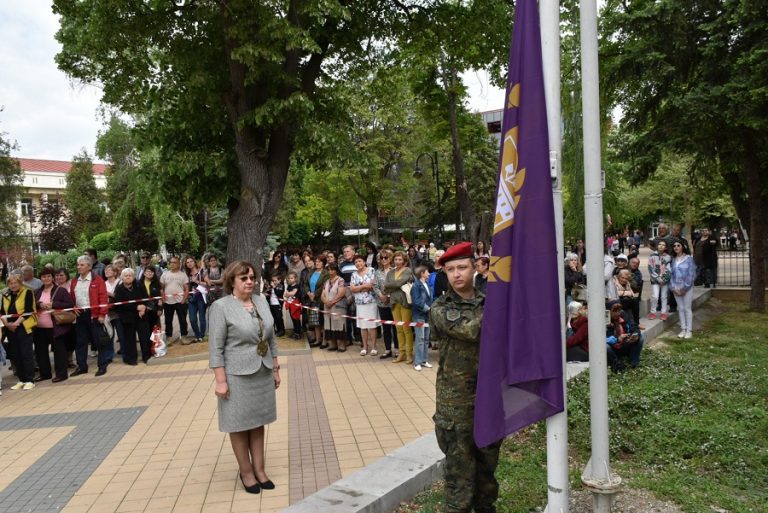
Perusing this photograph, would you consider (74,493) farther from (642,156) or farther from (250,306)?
(642,156)

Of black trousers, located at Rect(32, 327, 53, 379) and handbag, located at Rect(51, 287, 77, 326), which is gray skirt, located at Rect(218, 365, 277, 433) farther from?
black trousers, located at Rect(32, 327, 53, 379)

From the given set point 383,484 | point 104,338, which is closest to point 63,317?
point 104,338

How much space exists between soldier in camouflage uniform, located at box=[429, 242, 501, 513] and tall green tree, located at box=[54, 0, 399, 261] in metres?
7.08

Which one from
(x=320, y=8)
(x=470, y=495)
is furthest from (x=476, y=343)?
(x=320, y=8)

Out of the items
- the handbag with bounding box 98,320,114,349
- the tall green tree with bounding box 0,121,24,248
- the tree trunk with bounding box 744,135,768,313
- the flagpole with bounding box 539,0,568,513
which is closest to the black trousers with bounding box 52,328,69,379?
the handbag with bounding box 98,320,114,349

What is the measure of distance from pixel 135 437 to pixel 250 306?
2.88 m

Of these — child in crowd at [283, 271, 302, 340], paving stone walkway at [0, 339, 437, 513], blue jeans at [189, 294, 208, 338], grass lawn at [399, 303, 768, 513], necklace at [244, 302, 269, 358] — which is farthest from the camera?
blue jeans at [189, 294, 208, 338]

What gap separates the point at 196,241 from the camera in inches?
1382

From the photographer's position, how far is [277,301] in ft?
42.2

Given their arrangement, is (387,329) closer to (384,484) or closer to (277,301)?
(277,301)

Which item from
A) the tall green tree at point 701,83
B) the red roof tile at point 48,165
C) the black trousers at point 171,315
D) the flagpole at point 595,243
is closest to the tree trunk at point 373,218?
the tall green tree at point 701,83

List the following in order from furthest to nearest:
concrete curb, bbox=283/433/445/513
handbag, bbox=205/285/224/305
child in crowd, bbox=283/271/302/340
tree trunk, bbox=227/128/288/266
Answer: handbag, bbox=205/285/224/305, child in crowd, bbox=283/271/302/340, tree trunk, bbox=227/128/288/266, concrete curb, bbox=283/433/445/513

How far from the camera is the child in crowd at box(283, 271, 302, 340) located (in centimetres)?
1253

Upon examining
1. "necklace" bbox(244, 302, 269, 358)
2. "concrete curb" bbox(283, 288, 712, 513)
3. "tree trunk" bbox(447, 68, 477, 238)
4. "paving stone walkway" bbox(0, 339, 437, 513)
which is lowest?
"paving stone walkway" bbox(0, 339, 437, 513)
